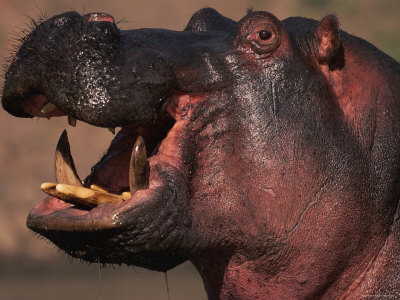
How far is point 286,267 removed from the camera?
398 centimetres

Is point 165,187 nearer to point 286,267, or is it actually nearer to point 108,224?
point 108,224

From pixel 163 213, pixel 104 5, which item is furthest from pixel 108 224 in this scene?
pixel 104 5

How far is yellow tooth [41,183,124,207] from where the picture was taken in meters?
3.55

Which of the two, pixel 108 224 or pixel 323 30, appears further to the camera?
pixel 323 30

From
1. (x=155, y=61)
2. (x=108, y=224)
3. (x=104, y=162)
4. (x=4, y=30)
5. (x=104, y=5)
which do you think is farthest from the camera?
(x=104, y=5)

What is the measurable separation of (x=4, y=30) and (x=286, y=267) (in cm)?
1662

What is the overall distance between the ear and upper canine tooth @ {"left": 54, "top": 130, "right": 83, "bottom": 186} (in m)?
1.07

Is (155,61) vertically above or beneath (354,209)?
above

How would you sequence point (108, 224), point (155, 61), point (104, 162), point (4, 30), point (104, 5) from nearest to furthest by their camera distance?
point (108, 224) < point (155, 61) < point (104, 162) < point (4, 30) < point (104, 5)

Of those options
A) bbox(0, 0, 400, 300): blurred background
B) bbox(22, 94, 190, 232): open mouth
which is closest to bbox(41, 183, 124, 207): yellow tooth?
bbox(22, 94, 190, 232): open mouth

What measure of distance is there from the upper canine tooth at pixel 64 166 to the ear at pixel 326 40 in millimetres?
1073

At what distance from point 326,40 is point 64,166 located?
1170 millimetres

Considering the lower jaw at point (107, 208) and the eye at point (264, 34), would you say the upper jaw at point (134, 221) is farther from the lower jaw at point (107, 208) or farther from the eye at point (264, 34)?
the eye at point (264, 34)

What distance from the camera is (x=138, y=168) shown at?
11.4 ft
